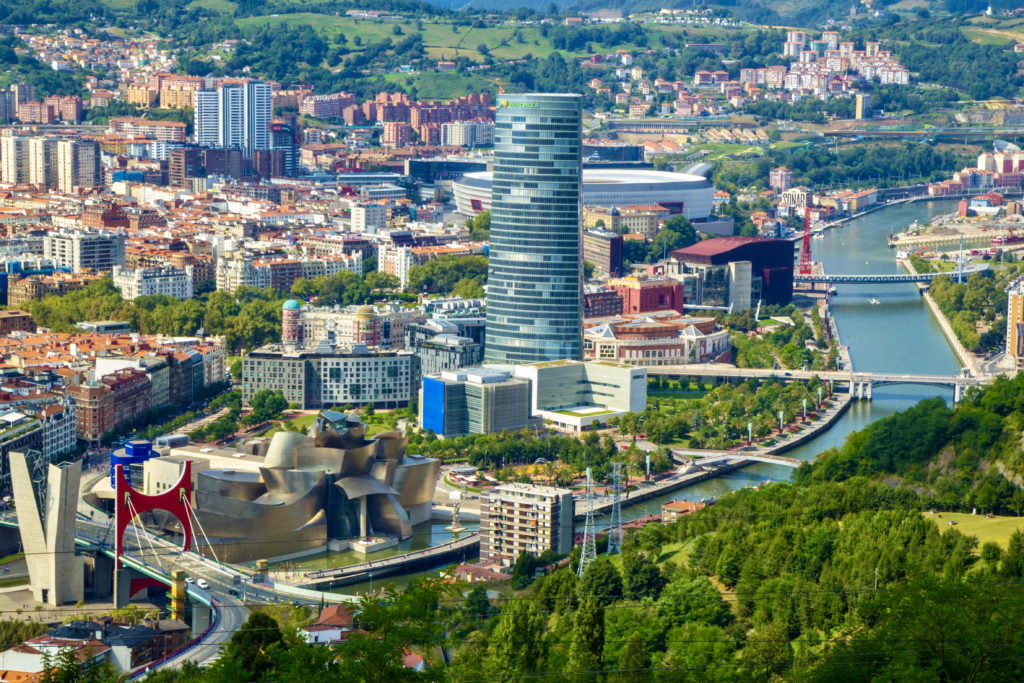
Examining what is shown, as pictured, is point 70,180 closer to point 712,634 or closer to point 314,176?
point 314,176

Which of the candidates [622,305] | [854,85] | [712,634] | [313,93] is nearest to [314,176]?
[313,93]

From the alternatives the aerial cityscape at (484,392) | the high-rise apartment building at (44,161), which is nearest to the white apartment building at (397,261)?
the aerial cityscape at (484,392)

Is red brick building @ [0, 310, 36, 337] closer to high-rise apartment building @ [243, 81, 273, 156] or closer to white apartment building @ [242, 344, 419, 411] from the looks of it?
white apartment building @ [242, 344, 419, 411]

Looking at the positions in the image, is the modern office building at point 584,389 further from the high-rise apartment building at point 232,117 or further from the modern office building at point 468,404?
the high-rise apartment building at point 232,117

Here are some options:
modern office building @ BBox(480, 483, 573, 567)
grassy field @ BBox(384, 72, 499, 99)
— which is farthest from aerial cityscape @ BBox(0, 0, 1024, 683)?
grassy field @ BBox(384, 72, 499, 99)

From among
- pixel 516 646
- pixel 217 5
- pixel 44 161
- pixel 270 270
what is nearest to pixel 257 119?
pixel 44 161

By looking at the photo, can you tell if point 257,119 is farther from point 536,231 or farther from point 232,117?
point 536,231

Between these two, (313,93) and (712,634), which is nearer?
(712,634)

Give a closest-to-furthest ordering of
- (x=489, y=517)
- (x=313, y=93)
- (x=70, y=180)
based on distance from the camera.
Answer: (x=489, y=517) < (x=70, y=180) < (x=313, y=93)
